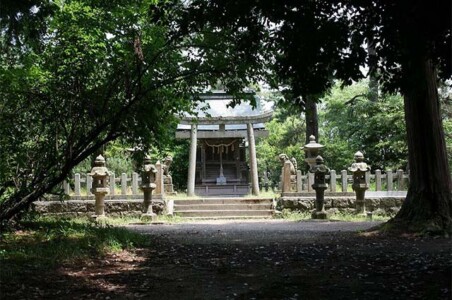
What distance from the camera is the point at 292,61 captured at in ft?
17.6

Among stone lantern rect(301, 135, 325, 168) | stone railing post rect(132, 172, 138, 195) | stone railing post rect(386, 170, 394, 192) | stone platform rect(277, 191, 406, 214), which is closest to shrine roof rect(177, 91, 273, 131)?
stone lantern rect(301, 135, 325, 168)

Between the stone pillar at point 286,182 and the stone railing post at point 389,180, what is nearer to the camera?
the stone railing post at point 389,180

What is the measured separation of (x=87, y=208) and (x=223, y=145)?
9.58 m

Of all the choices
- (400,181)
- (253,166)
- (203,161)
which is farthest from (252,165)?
(400,181)

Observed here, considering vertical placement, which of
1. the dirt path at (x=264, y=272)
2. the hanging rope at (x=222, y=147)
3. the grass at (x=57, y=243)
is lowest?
the dirt path at (x=264, y=272)

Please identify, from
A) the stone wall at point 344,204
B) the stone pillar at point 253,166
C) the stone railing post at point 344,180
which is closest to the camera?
the stone wall at point 344,204

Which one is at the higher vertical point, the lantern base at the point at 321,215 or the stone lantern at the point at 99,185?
the stone lantern at the point at 99,185

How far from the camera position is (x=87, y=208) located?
16547 mm

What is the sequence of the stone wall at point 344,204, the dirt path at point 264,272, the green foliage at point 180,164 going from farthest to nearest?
the green foliage at point 180,164 → the stone wall at point 344,204 → the dirt path at point 264,272

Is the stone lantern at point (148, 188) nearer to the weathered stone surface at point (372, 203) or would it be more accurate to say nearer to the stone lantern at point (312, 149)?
the stone lantern at point (312, 149)

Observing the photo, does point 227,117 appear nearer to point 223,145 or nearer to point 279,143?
point 223,145

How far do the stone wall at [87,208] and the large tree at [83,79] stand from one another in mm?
8264

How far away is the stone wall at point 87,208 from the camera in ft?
53.9

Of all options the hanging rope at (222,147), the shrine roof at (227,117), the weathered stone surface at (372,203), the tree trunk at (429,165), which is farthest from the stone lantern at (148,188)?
the hanging rope at (222,147)
